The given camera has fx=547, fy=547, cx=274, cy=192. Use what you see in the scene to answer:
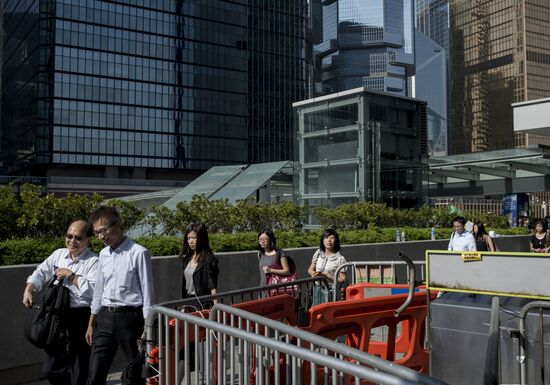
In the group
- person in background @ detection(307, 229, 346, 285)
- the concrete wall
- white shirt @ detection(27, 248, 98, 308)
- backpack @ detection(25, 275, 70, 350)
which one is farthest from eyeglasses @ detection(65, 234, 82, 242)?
person in background @ detection(307, 229, 346, 285)

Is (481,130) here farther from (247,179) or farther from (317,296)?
(317,296)

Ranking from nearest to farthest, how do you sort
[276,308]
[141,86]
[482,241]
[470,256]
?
[470,256] → [276,308] → [482,241] → [141,86]

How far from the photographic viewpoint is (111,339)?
433 centimetres

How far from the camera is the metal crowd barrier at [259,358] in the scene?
225 centimetres

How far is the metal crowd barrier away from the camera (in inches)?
88.4

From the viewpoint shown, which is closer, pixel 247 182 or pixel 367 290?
pixel 367 290

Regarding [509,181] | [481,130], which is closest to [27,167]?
[509,181]

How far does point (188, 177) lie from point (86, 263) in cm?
8595

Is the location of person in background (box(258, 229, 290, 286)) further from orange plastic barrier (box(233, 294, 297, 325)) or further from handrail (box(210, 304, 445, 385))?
handrail (box(210, 304, 445, 385))

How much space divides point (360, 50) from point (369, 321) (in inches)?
7579

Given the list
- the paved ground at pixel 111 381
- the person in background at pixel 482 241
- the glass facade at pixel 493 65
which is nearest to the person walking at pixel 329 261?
the paved ground at pixel 111 381

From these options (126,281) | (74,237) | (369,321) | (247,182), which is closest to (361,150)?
(247,182)

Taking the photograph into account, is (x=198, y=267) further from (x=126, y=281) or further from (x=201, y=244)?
(x=126, y=281)

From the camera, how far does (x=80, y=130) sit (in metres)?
79.5
